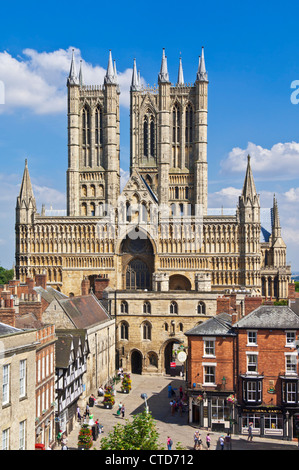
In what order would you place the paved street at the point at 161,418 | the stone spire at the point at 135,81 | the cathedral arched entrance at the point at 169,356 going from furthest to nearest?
1. the stone spire at the point at 135,81
2. the cathedral arched entrance at the point at 169,356
3. the paved street at the point at 161,418

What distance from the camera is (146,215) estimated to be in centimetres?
8975

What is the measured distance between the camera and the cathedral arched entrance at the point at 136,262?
9038 cm

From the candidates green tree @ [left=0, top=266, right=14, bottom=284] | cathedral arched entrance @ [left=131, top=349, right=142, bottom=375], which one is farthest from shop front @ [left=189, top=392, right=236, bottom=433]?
green tree @ [left=0, top=266, right=14, bottom=284]

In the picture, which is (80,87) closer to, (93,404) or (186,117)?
(186,117)

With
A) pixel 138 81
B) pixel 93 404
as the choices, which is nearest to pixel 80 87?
pixel 138 81

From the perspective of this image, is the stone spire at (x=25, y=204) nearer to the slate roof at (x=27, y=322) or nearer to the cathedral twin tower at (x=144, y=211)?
the cathedral twin tower at (x=144, y=211)

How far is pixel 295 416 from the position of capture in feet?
127

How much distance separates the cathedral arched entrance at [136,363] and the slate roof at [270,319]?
79.1 ft

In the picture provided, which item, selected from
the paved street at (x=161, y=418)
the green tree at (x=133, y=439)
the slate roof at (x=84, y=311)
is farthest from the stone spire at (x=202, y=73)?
the green tree at (x=133, y=439)

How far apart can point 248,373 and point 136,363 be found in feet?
83.5

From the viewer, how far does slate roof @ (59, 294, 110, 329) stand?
4643 cm

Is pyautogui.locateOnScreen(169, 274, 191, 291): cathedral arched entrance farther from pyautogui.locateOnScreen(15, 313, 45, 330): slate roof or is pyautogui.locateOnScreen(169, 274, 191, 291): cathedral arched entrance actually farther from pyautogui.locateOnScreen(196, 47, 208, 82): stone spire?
pyautogui.locateOnScreen(15, 313, 45, 330): slate roof

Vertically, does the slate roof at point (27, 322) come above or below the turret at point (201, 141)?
below

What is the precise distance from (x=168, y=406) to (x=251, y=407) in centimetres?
968
